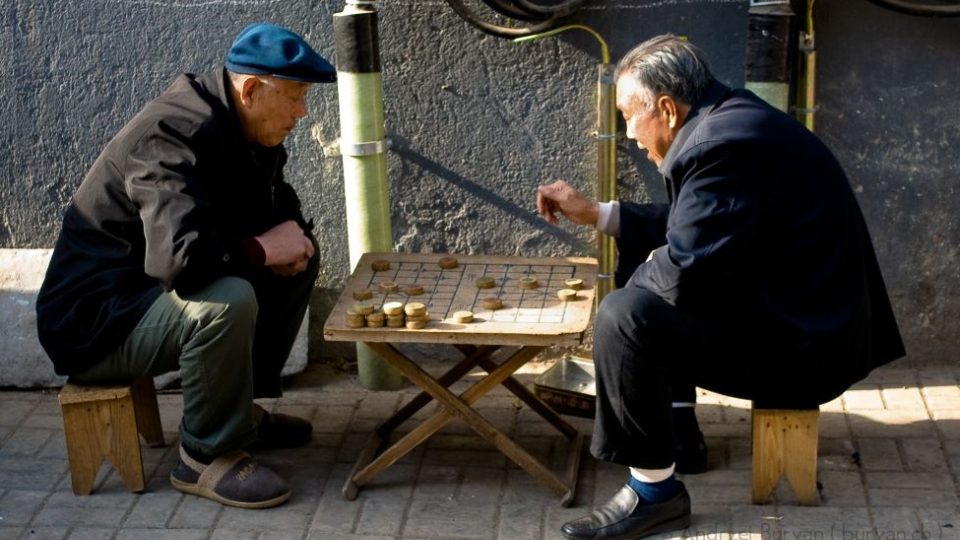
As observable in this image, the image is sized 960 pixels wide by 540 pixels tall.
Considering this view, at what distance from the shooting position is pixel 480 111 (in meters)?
5.17

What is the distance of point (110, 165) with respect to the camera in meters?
4.28

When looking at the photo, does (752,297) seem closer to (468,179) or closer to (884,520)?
(884,520)

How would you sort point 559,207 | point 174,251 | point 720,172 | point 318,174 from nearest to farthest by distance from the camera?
point 720,172
point 174,251
point 559,207
point 318,174

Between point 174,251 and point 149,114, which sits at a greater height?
point 149,114

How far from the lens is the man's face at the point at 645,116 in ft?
12.9

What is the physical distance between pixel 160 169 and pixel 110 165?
25cm

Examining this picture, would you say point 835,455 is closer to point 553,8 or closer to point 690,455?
point 690,455

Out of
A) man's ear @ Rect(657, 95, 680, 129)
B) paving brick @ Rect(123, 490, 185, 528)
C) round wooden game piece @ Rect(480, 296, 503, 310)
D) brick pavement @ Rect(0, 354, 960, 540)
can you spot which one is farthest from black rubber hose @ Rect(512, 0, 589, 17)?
paving brick @ Rect(123, 490, 185, 528)

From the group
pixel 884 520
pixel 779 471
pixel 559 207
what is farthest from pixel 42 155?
pixel 884 520

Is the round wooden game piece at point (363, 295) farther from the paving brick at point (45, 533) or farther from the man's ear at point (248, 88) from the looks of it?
the paving brick at point (45, 533)

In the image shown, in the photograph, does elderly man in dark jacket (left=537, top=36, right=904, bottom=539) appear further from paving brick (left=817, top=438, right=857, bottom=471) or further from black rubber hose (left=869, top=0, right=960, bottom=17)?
black rubber hose (left=869, top=0, right=960, bottom=17)

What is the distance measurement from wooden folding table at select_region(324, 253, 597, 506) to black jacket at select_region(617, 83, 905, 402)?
1.16 feet

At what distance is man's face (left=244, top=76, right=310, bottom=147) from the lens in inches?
167

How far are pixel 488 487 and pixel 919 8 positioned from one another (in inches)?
86.6
